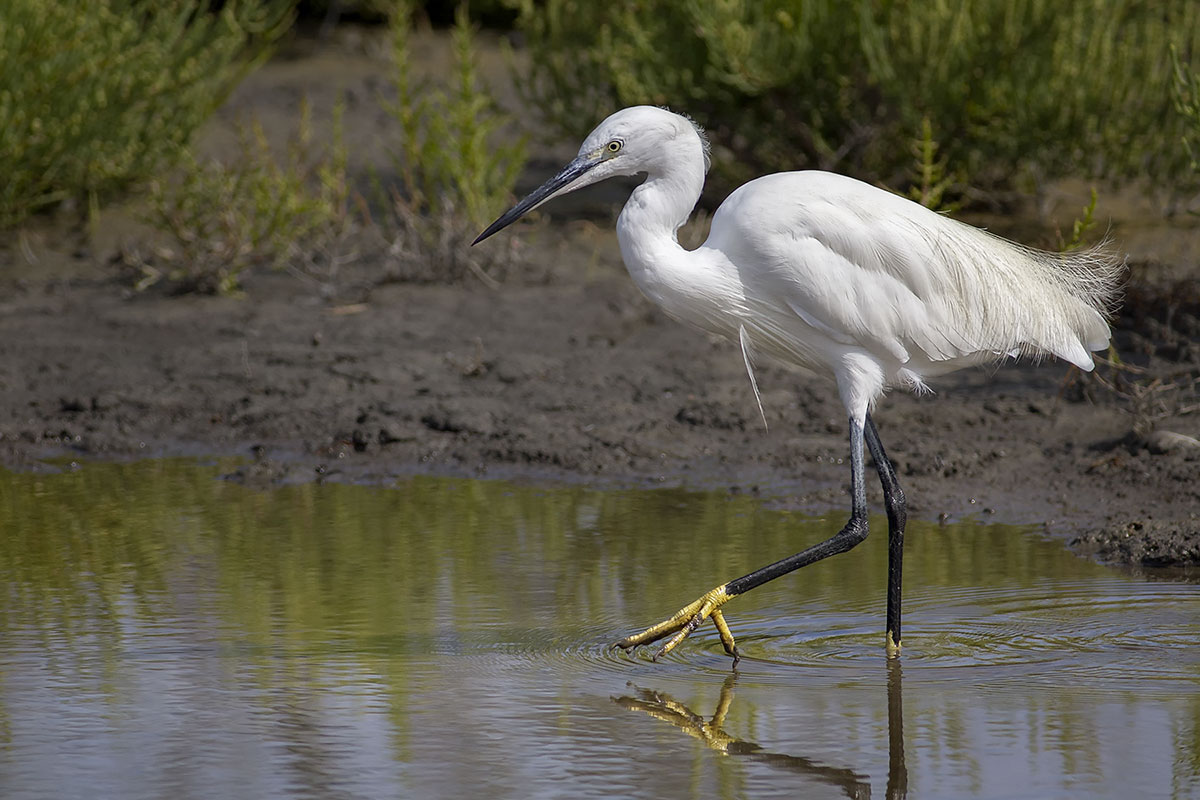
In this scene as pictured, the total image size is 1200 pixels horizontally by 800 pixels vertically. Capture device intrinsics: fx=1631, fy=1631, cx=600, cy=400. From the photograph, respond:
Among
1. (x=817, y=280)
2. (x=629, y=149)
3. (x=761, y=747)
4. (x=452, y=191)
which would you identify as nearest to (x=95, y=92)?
(x=452, y=191)

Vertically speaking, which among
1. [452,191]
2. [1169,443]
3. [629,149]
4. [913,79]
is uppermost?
[913,79]

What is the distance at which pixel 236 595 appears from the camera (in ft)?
16.7

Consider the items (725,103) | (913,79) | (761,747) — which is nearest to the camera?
(761,747)

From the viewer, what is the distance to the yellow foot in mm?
4480

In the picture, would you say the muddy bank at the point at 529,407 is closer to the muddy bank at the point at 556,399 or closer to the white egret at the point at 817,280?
the muddy bank at the point at 556,399

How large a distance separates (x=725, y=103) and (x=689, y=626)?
563 cm

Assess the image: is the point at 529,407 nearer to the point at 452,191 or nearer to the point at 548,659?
the point at 452,191

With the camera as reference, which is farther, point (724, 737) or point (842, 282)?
point (842, 282)

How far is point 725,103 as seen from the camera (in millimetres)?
9594

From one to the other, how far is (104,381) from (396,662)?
12.9 feet

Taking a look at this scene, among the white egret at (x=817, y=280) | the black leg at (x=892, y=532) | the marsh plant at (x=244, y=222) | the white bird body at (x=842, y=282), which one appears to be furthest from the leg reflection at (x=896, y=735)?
the marsh plant at (x=244, y=222)

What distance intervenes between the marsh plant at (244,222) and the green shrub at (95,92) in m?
0.74

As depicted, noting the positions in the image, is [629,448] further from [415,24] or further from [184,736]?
[415,24]

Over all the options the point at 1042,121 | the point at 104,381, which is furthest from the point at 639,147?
the point at 1042,121
